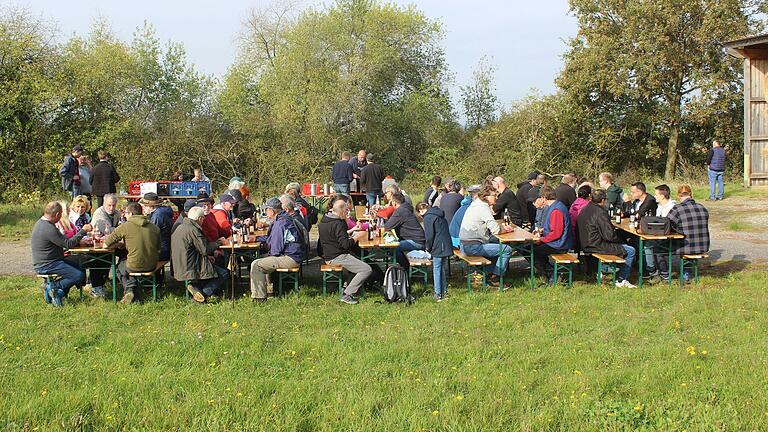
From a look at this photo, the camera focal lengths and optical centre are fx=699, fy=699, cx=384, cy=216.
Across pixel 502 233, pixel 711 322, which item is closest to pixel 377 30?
pixel 502 233

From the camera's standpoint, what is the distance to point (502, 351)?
6.31m

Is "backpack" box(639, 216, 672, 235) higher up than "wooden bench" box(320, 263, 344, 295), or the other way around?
"backpack" box(639, 216, 672, 235)

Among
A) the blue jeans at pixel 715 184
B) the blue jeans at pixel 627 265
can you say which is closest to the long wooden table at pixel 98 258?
the blue jeans at pixel 627 265

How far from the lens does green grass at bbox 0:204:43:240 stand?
1505 centimetres

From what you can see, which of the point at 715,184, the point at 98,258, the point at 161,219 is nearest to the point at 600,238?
the point at 161,219

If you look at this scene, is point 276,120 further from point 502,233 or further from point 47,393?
point 47,393

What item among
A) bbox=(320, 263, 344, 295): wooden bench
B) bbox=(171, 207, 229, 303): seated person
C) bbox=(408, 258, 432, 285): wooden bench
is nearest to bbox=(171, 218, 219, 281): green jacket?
bbox=(171, 207, 229, 303): seated person

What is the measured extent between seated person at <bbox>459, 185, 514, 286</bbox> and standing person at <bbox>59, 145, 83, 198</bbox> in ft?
33.6

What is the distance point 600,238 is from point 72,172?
12.1m

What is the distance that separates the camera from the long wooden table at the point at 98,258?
28.1 ft

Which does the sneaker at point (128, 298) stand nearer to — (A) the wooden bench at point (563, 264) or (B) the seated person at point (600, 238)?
(A) the wooden bench at point (563, 264)

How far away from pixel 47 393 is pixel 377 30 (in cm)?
2456

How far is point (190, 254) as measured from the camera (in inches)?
335

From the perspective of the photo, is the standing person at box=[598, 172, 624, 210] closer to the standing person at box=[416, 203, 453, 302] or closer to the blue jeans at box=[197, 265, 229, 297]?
the standing person at box=[416, 203, 453, 302]
